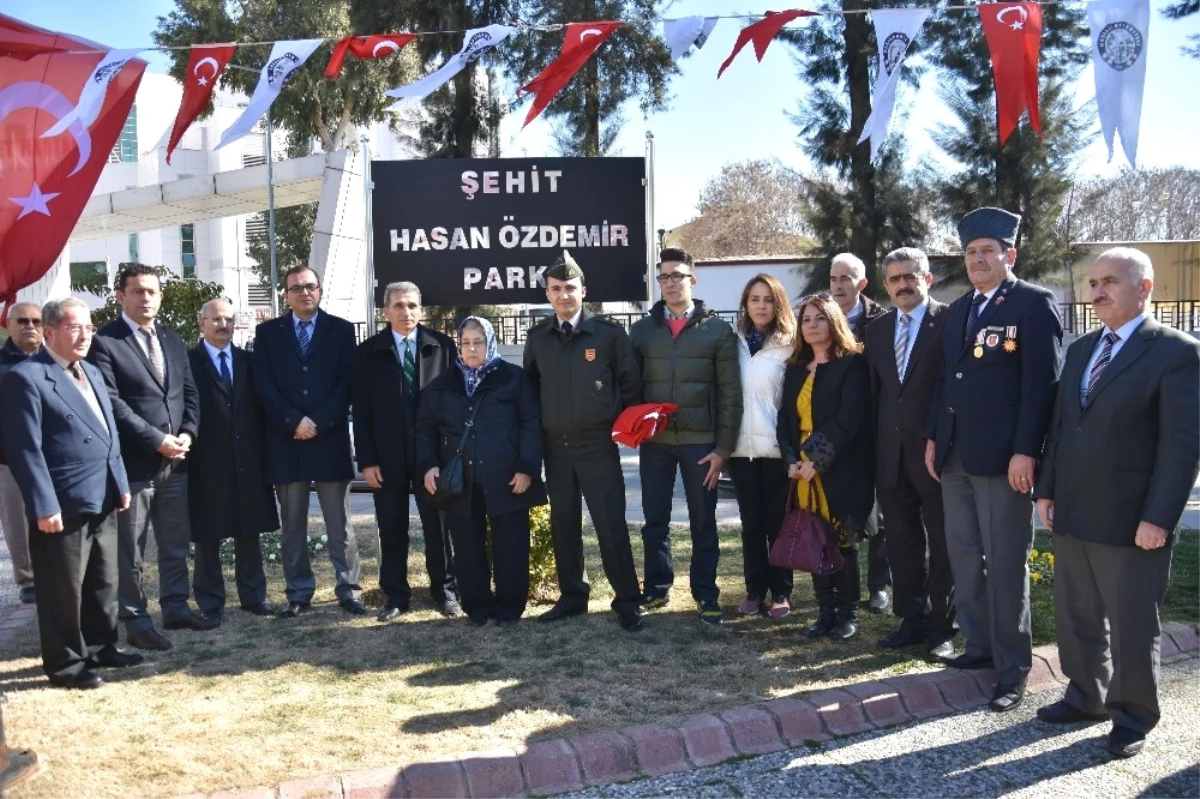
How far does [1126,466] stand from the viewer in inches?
170

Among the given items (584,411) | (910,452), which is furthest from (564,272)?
(910,452)

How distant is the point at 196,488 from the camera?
6.44 m

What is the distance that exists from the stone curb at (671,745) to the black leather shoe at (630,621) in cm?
145

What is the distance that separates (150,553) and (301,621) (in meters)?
2.86

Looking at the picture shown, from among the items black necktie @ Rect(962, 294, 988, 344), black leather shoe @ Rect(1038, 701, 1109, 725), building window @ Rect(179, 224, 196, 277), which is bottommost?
black leather shoe @ Rect(1038, 701, 1109, 725)

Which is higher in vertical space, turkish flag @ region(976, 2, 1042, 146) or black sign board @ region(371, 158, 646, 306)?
turkish flag @ region(976, 2, 1042, 146)

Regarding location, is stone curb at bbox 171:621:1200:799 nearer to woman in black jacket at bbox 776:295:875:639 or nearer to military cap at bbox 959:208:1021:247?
woman in black jacket at bbox 776:295:875:639

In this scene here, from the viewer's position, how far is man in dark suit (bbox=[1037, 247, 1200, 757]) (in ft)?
13.8

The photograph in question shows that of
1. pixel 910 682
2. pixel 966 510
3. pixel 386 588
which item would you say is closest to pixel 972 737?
pixel 910 682

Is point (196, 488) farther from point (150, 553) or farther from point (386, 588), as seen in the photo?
point (150, 553)

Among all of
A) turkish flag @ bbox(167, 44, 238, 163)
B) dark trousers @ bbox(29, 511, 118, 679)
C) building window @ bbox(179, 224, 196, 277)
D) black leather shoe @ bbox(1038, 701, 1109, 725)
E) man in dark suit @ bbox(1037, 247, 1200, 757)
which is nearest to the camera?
man in dark suit @ bbox(1037, 247, 1200, 757)

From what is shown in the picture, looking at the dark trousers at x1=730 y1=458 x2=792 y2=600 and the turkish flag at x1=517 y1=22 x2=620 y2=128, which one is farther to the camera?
the turkish flag at x1=517 y1=22 x2=620 y2=128

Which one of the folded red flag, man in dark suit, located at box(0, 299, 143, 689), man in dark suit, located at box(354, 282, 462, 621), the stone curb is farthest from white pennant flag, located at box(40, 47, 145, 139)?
the stone curb

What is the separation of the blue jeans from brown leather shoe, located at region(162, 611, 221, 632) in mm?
2675
